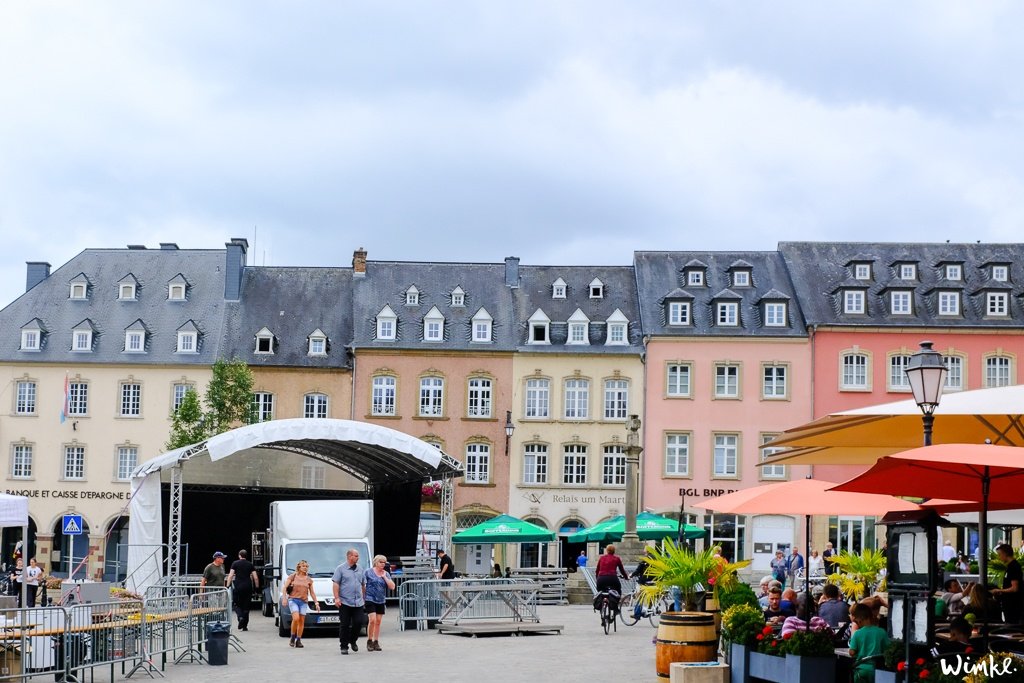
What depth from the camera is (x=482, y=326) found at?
5362 cm

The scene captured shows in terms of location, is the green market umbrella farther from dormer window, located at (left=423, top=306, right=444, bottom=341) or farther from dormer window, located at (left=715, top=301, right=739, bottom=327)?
dormer window, located at (left=715, top=301, right=739, bottom=327)

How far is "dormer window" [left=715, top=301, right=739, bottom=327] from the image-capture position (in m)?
52.4

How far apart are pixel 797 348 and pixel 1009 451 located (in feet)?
136

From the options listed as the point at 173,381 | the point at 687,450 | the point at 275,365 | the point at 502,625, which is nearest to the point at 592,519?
the point at 687,450

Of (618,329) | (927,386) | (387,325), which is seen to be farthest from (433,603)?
(387,325)

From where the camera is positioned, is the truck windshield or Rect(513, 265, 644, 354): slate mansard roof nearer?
the truck windshield

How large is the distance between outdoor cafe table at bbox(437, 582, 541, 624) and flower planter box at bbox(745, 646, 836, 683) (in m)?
12.6

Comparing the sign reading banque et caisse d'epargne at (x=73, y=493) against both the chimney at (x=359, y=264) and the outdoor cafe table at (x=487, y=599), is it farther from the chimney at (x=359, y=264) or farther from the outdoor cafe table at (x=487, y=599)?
the outdoor cafe table at (x=487, y=599)

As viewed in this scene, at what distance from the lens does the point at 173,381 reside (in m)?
53.6

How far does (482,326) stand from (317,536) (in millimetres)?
25687

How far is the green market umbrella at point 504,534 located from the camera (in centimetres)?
3919

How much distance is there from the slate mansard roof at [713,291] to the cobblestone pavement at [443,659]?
1031 inches

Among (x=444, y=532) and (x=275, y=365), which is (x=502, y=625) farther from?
A: (x=275, y=365)

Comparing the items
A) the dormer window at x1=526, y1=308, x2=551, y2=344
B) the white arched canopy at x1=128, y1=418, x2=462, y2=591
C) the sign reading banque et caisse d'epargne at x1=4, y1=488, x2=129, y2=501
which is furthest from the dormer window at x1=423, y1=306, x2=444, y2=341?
the white arched canopy at x1=128, y1=418, x2=462, y2=591
